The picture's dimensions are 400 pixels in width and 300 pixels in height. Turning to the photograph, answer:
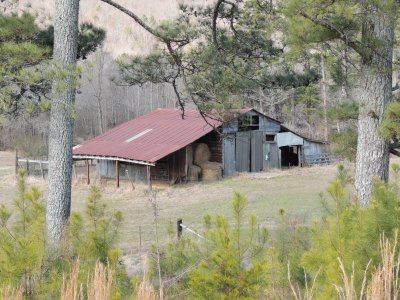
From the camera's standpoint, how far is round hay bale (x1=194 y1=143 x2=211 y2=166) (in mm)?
28337

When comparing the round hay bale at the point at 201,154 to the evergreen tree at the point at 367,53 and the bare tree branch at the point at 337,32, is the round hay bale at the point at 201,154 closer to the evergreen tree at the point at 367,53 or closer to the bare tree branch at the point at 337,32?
the evergreen tree at the point at 367,53

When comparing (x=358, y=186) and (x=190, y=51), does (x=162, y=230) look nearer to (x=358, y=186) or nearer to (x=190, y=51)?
(x=190, y=51)

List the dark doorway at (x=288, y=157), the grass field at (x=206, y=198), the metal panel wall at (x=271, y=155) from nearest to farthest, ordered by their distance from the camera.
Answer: the grass field at (x=206, y=198) < the metal panel wall at (x=271, y=155) < the dark doorway at (x=288, y=157)

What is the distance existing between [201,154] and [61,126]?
20028 millimetres

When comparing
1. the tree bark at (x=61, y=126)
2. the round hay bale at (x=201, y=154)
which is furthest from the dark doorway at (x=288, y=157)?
the tree bark at (x=61, y=126)

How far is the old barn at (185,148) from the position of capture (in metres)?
26.4

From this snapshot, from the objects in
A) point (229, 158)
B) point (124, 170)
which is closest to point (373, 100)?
point (229, 158)

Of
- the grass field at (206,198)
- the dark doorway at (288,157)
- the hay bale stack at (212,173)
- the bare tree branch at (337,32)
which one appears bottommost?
the grass field at (206,198)

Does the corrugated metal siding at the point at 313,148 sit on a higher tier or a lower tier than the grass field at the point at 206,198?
higher

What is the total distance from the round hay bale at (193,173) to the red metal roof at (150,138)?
171 cm

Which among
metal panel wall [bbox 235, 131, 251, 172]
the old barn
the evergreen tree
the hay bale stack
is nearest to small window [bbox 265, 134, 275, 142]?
the old barn

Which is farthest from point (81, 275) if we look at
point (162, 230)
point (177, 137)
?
point (177, 137)

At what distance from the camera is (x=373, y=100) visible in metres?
8.83

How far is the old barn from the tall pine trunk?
52.1ft
